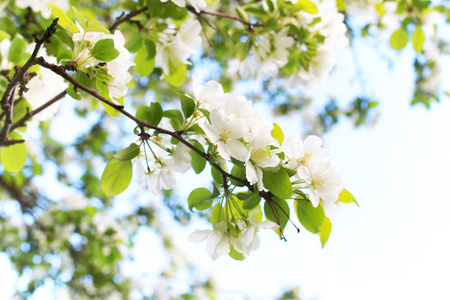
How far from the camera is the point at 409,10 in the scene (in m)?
1.85

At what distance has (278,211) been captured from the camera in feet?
2.78

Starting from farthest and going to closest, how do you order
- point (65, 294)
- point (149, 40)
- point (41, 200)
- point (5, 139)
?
point (65, 294), point (41, 200), point (149, 40), point (5, 139)

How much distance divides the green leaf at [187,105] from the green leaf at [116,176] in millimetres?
223

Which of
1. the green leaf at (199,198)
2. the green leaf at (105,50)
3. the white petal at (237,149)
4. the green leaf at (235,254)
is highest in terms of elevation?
the green leaf at (105,50)

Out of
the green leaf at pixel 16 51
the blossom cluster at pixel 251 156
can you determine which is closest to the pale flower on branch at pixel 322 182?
the blossom cluster at pixel 251 156

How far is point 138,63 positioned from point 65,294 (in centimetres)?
299

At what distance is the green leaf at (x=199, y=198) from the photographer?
34.2 inches

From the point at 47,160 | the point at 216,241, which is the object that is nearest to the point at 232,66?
the point at 216,241

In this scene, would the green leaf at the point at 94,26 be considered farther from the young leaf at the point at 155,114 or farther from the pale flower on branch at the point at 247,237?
the pale flower on branch at the point at 247,237

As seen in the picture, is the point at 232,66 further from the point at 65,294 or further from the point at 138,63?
the point at 65,294

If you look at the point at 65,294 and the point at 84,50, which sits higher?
the point at 84,50

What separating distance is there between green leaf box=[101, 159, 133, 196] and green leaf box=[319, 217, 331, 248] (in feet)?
1.73

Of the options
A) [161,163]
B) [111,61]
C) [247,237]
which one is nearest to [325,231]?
[247,237]

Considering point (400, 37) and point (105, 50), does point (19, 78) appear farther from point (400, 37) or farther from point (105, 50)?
point (400, 37)
